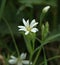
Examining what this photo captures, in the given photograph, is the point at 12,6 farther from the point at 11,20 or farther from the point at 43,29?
the point at 43,29

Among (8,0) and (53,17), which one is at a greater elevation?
(8,0)

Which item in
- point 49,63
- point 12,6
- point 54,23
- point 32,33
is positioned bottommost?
point 49,63

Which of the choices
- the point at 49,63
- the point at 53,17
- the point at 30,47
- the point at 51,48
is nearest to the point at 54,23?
the point at 53,17

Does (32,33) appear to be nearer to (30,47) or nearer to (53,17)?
(30,47)

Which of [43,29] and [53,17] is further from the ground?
[53,17]

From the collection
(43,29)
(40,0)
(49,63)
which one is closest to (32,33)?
(43,29)

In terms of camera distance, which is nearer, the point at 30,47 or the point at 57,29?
the point at 30,47

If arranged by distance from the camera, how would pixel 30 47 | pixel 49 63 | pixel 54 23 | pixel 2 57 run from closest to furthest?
pixel 30 47
pixel 2 57
pixel 49 63
pixel 54 23

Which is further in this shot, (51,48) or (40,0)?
(51,48)

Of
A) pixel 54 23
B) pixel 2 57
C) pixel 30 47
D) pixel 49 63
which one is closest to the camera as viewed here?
pixel 30 47
